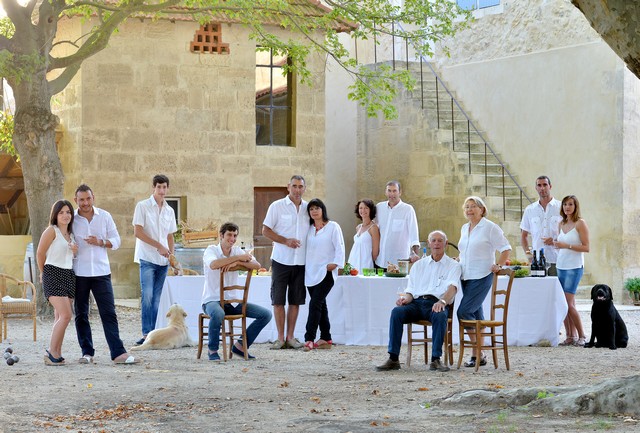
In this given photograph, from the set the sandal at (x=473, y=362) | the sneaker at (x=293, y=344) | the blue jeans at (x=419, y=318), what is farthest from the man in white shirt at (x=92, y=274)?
the sandal at (x=473, y=362)

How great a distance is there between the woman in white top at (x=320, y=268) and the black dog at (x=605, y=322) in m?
2.69

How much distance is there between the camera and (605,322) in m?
12.1

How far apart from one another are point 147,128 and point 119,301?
9.87 feet

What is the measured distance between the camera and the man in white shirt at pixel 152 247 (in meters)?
12.1

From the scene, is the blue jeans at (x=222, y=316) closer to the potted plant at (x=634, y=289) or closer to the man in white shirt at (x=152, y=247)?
the man in white shirt at (x=152, y=247)

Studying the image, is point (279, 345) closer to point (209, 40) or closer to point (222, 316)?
point (222, 316)

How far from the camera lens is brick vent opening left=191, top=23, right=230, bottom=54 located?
19.9 m

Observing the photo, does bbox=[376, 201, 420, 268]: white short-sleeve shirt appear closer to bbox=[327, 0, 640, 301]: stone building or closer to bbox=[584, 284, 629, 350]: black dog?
bbox=[584, 284, 629, 350]: black dog

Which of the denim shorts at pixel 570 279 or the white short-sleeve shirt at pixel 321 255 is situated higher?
the white short-sleeve shirt at pixel 321 255

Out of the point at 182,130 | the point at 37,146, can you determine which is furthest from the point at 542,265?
the point at 182,130

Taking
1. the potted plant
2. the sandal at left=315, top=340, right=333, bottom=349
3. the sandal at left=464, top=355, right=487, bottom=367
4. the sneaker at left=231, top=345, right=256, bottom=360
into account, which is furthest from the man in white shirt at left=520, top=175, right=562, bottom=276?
the potted plant

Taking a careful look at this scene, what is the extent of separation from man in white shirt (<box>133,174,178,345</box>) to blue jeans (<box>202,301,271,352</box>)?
3.92 feet

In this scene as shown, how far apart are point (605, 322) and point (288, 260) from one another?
11.2ft

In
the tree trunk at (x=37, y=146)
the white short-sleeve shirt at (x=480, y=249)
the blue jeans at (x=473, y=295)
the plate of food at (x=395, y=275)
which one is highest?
the tree trunk at (x=37, y=146)
